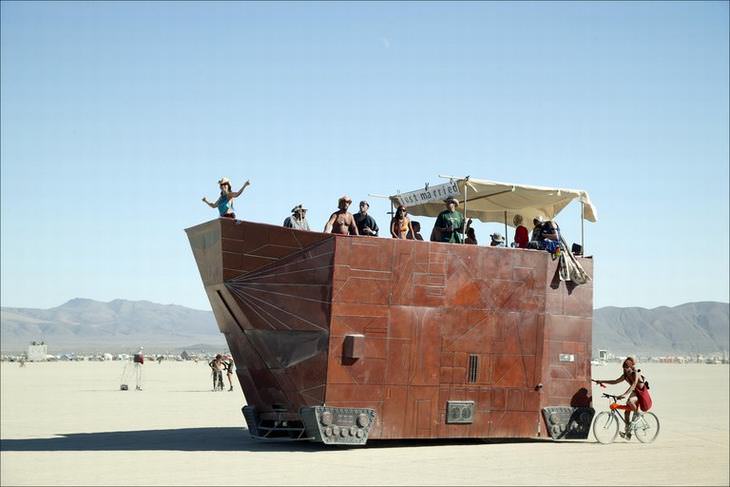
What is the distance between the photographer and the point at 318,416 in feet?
57.4

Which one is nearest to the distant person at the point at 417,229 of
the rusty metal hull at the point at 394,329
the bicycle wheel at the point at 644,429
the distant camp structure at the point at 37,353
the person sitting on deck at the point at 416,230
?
the person sitting on deck at the point at 416,230

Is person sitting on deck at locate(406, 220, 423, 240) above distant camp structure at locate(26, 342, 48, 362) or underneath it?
above

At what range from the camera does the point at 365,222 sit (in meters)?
19.4

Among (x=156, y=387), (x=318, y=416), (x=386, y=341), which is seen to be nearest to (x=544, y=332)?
(x=386, y=341)

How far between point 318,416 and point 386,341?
Answer: 184 centimetres

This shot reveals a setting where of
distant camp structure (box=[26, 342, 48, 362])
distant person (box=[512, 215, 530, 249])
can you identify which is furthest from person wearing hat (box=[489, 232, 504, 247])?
distant camp structure (box=[26, 342, 48, 362])

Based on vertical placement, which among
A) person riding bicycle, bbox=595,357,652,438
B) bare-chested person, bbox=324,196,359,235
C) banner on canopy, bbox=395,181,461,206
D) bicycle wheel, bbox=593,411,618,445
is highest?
banner on canopy, bbox=395,181,461,206

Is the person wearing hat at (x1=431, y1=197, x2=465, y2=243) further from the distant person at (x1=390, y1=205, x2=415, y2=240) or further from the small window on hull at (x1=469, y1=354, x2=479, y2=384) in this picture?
the small window on hull at (x1=469, y1=354, x2=479, y2=384)

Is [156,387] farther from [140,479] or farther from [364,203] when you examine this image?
[140,479]

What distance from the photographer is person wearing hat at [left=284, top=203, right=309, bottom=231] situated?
1897 cm

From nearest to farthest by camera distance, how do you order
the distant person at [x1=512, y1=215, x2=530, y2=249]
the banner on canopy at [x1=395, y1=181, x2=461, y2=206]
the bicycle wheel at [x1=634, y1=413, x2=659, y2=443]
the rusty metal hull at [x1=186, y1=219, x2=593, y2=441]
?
the rusty metal hull at [x1=186, y1=219, x2=593, y2=441] < the bicycle wheel at [x1=634, y1=413, x2=659, y2=443] < the banner on canopy at [x1=395, y1=181, x2=461, y2=206] < the distant person at [x1=512, y1=215, x2=530, y2=249]

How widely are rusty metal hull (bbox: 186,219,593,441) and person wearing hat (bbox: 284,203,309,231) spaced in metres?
1.21

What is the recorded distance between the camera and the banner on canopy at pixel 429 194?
20.1 metres

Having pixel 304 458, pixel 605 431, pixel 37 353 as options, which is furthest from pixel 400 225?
pixel 37 353
